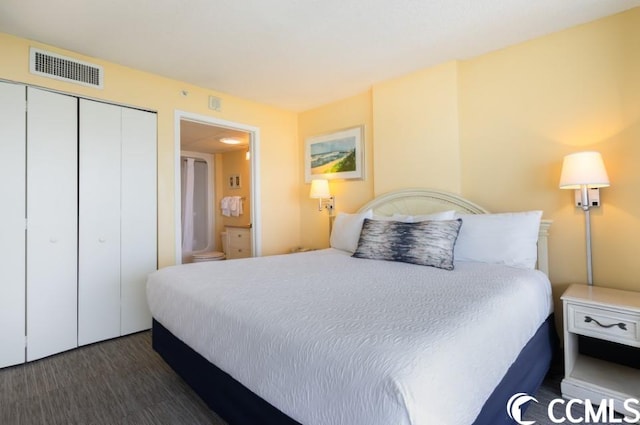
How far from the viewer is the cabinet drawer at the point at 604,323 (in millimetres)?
1647

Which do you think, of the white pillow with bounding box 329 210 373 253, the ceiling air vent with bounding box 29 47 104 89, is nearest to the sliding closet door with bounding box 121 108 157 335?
the ceiling air vent with bounding box 29 47 104 89

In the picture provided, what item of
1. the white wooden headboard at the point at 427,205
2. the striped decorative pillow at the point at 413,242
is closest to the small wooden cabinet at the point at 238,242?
the white wooden headboard at the point at 427,205

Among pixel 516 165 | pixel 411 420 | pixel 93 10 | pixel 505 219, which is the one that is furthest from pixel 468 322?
pixel 93 10

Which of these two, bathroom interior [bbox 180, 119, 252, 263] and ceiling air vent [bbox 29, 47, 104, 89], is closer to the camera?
ceiling air vent [bbox 29, 47, 104, 89]

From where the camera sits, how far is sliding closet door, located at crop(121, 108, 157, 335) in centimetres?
284

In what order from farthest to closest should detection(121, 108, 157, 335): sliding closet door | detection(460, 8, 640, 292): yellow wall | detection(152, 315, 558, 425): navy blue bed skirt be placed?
detection(121, 108, 157, 335): sliding closet door < detection(460, 8, 640, 292): yellow wall < detection(152, 315, 558, 425): navy blue bed skirt

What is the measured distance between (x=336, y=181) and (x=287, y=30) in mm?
1889

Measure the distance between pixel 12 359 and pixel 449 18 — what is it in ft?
13.0

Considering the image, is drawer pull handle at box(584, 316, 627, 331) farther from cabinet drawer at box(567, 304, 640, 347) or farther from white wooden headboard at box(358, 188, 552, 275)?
white wooden headboard at box(358, 188, 552, 275)

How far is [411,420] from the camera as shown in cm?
80

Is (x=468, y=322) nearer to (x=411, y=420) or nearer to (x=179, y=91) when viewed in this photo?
(x=411, y=420)

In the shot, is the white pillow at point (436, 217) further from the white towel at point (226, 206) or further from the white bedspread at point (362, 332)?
the white towel at point (226, 206)

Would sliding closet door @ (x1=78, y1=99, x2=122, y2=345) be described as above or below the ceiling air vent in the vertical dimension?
below

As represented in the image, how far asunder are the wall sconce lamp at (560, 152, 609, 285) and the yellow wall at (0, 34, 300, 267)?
2.94 meters
